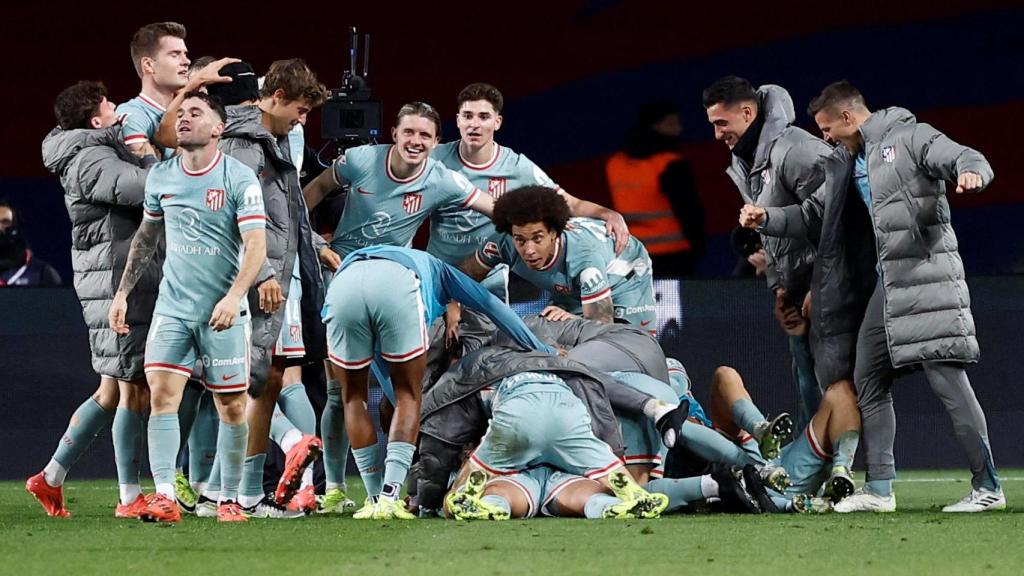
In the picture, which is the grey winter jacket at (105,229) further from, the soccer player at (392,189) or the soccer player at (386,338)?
the soccer player at (392,189)

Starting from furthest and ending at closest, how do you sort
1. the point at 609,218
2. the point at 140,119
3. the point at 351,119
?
the point at 351,119 < the point at 609,218 < the point at 140,119

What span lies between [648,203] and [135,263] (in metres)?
4.72

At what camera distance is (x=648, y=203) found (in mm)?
10008

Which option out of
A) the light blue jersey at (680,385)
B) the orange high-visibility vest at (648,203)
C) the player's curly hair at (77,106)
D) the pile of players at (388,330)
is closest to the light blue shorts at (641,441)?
the pile of players at (388,330)

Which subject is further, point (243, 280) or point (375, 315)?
point (375, 315)

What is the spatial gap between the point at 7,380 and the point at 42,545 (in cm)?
368

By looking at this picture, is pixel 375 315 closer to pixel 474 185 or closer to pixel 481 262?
pixel 481 262

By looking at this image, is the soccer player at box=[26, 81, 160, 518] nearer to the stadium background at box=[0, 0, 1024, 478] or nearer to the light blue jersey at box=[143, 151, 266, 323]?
the light blue jersey at box=[143, 151, 266, 323]

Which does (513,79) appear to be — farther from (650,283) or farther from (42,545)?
(42,545)

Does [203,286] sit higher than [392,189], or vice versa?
[392,189]

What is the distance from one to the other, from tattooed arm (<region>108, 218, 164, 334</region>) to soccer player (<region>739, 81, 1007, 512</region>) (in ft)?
6.96

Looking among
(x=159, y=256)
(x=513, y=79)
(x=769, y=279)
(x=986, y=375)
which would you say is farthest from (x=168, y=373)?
(x=513, y=79)

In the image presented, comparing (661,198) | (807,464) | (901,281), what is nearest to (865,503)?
(807,464)

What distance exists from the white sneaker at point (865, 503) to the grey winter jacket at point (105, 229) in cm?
253
